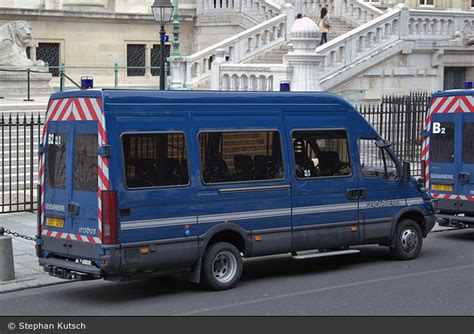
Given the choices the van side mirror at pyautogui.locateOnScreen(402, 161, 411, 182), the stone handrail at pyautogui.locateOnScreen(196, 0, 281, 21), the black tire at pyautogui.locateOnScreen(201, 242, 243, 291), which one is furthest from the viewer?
the stone handrail at pyautogui.locateOnScreen(196, 0, 281, 21)

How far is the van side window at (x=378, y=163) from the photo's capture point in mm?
13125

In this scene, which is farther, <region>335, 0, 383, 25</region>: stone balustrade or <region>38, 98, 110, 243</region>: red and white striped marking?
<region>335, 0, 383, 25</region>: stone balustrade

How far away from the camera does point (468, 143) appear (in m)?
15.4

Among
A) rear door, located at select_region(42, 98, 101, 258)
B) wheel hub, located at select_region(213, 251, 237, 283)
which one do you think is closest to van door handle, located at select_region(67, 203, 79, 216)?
rear door, located at select_region(42, 98, 101, 258)

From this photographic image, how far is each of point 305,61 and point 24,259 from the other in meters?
10.6

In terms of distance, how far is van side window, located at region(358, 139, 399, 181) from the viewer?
1312 cm

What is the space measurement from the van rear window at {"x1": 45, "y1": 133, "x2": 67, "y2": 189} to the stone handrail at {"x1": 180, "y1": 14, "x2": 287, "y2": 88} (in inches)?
577

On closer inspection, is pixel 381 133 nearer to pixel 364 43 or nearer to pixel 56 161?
pixel 364 43

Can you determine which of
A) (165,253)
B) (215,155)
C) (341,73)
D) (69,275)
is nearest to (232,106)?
(215,155)

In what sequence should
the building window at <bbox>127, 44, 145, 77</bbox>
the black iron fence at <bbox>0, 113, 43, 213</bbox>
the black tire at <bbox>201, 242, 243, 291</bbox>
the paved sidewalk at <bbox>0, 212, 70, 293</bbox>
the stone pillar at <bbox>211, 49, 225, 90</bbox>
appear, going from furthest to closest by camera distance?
1. the building window at <bbox>127, 44, 145, 77</bbox>
2. the stone pillar at <bbox>211, 49, 225, 90</bbox>
3. the black iron fence at <bbox>0, 113, 43, 213</bbox>
4. the paved sidewalk at <bbox>0, 212, 70, 293</bbox>
5. the black tire at <bbox>201, 242, 243, 291</bbox>

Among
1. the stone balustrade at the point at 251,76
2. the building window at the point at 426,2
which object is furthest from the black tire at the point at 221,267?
the building window at the point at 426,2

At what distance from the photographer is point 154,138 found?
10.9 meters

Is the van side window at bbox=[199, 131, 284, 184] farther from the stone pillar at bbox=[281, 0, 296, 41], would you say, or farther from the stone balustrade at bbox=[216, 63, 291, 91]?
the stone pillar at bbox=[281, 0, 296, 41]

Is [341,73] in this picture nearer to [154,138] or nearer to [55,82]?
[55,82]
